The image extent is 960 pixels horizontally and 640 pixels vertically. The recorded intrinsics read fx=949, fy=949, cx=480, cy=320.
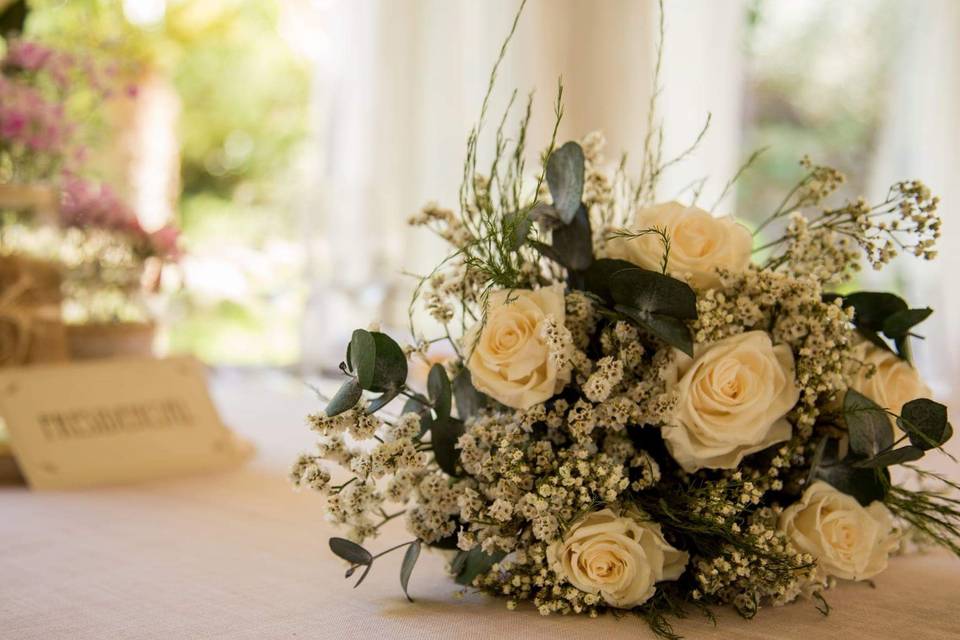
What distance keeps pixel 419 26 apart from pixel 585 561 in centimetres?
217

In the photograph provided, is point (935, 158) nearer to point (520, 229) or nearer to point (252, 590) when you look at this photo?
point (520, 229)

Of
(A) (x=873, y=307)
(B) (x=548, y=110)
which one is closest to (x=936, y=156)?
(B) (x=548, y=110)

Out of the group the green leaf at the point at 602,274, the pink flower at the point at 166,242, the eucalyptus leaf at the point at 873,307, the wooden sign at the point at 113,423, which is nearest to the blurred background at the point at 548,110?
the pink flower at the point at 166,242

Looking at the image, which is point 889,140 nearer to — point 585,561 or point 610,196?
point 610,196

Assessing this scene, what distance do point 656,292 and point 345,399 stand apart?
253 mm

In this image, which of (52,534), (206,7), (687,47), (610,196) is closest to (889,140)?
(687,47)

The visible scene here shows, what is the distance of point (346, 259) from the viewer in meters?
2.60

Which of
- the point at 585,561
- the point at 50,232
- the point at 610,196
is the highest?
the point at 610,196

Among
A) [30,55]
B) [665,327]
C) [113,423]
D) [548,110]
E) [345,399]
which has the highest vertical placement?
[548,110]

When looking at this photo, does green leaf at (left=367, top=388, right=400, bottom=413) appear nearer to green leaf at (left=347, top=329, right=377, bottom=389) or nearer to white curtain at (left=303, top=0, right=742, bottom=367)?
green leaf at (left=347, top=329, right=377, bottom=389)

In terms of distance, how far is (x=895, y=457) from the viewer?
73 centimetres

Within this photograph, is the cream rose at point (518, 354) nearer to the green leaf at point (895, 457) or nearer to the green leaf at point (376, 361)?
the green leaf at point (376, 361)

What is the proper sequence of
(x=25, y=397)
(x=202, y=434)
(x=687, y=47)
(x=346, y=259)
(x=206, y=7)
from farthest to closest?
(x=206, y=7)
(x=346, y=259)
(x=687, y=47)
(x=202, y=434)
(x=25, y=397)

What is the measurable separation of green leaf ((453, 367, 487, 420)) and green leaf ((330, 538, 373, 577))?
5.8 inches
